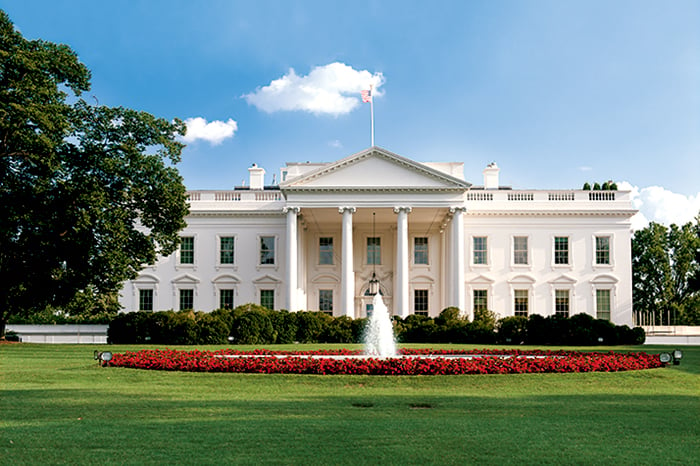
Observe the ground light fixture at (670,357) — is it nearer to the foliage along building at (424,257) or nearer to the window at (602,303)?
the foliage along building at (424,257)

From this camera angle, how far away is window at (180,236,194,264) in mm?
47844

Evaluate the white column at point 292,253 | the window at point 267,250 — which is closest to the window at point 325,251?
the window at point 267,250

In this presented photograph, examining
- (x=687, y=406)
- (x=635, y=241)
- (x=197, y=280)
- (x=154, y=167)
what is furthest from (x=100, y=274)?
(x=635, y=241)

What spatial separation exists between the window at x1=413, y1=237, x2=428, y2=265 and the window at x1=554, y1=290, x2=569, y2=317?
9.19 m

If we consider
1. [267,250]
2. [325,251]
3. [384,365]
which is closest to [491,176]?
[325,251]

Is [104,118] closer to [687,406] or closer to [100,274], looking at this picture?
[100,274]

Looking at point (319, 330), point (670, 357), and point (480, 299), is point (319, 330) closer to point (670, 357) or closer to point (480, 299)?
point (480, 299)

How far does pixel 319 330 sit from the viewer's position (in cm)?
3578

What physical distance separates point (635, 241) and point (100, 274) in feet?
160

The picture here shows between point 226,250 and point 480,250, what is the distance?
57.7 feet

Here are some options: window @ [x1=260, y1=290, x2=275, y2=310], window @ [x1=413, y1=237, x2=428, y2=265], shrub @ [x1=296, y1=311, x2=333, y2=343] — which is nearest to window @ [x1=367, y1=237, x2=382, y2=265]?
window @ [x1=413, y1=237, x2=428, y2=265]

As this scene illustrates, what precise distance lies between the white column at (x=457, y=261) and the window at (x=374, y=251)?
24.9 feet

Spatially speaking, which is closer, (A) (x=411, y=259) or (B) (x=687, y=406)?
(B) (x=687, y=406)

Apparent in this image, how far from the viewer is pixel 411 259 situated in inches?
1896
